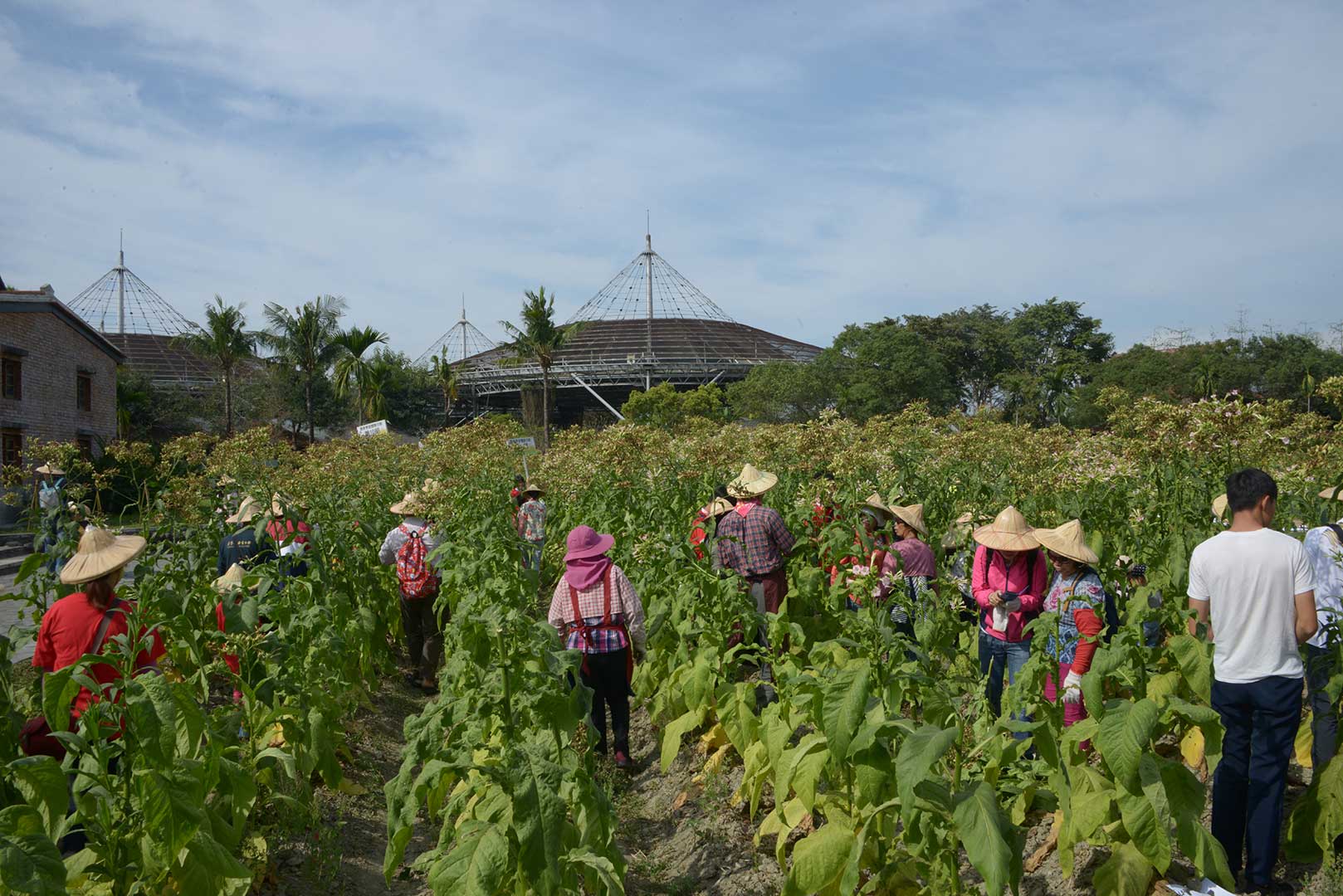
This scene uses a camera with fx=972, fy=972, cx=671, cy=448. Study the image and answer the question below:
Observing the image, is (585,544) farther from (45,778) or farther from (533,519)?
(533,519)

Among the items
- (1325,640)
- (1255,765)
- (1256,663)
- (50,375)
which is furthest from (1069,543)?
(50,375)

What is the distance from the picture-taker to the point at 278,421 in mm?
52594

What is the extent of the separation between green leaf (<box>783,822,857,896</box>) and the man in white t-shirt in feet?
6.44

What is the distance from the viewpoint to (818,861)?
393 centimetres

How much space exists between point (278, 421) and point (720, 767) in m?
51.2

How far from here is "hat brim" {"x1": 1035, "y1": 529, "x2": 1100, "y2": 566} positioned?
Result: 5391 mm

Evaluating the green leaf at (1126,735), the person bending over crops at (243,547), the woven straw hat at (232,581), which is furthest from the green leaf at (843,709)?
Result: the person bending over crops at (243,547)

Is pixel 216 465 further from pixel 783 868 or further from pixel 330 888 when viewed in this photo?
pixel 783 868

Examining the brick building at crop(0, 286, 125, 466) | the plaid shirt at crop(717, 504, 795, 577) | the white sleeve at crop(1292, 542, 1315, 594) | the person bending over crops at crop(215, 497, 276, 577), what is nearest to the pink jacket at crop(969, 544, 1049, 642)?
the white sleeve at crop(1292, 542, 1315, 594)

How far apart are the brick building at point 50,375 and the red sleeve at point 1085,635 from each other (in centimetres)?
2902

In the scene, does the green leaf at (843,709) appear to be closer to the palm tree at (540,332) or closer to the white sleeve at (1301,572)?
the white sleeve at (1301,572)

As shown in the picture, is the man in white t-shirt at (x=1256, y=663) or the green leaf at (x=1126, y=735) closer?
the green leaf at (x=1126, y=735)

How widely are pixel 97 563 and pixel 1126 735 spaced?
489 centimetres

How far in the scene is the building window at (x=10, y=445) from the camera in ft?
96.2
